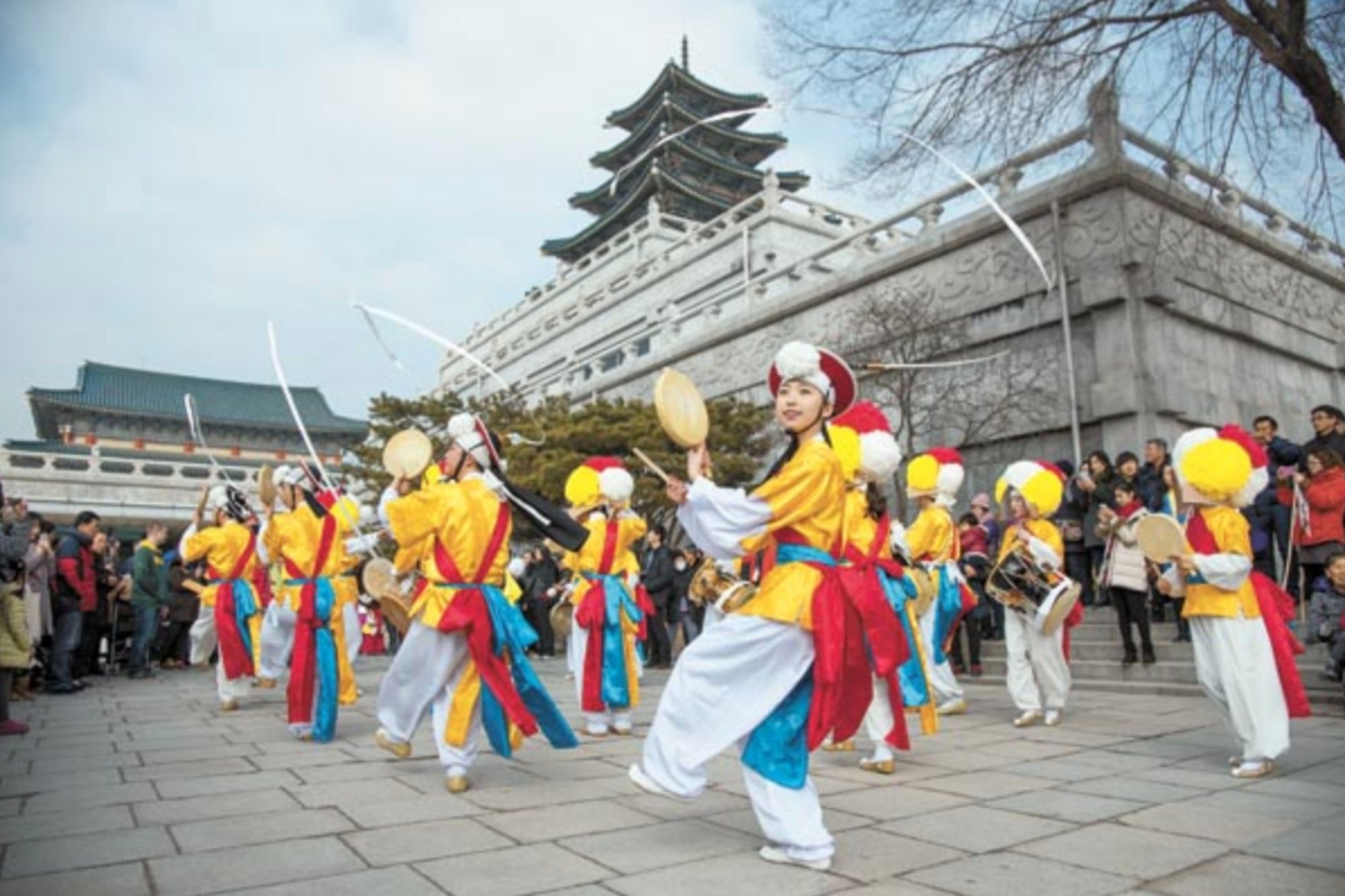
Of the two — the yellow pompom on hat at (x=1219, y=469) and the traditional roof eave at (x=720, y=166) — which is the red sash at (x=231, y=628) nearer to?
the yellow pompom on hat at (x=1219, y=469)

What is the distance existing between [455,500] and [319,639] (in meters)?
2.29

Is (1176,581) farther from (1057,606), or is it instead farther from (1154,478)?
(1154,478)

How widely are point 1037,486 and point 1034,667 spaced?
133 centimetres

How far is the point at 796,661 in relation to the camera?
3.38 m

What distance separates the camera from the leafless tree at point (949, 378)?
13828 millimetres

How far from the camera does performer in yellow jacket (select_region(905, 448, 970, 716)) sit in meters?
6.98

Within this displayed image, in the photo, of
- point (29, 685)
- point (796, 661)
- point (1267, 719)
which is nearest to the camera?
point (796, 661)

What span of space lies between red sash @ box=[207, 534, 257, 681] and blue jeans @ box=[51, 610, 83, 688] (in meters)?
3.45

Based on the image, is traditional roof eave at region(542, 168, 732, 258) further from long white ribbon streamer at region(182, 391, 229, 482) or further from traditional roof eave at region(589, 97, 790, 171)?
long white ribbon streamer at region(182, 391, 229, 482)

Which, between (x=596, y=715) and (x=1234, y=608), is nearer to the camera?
(x=1234, y=608)

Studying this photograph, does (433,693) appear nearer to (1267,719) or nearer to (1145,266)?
(1267,719)

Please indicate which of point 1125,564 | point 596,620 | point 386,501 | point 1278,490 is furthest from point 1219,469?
point 1278,490

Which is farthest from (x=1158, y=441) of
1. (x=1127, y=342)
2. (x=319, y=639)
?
(x=319, y=639)

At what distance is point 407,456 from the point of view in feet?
17.9
